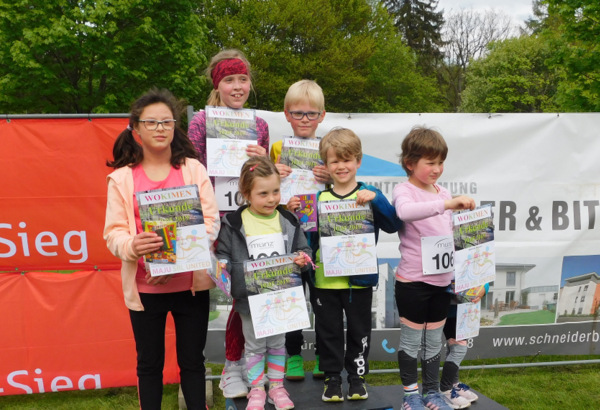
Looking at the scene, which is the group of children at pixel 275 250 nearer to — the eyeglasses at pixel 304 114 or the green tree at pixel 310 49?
the eyeglasses at pixel 304 114

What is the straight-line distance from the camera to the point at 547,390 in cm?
433

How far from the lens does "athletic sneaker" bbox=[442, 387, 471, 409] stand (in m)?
3.19

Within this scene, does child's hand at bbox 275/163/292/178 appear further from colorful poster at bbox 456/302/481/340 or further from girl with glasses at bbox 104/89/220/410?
colorful poster at bbox 456/302/481/340

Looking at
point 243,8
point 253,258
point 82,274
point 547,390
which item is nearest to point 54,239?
point 82,274

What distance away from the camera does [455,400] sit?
10.5 ft

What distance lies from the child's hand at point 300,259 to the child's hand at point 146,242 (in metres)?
0.73

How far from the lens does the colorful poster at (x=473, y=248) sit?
9.46 ft

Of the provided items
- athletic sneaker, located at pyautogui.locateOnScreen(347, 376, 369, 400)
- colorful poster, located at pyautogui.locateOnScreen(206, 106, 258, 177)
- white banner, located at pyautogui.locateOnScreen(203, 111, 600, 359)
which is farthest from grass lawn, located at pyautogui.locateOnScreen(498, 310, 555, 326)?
colorful poster, located at pyautogui.locateOnScreen(206, 106, 258, 177)

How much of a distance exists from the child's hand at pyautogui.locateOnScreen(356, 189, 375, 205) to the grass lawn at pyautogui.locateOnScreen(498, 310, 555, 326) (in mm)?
2377

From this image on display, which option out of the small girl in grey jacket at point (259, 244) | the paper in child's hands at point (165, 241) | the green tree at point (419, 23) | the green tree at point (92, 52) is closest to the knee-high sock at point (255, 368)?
the small girl in grey jacket at point (259, 244)

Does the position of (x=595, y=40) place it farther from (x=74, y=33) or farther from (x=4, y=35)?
(x=4, y=35)

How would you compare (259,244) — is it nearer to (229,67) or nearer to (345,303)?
(345,303)

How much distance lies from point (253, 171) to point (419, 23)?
4019cm

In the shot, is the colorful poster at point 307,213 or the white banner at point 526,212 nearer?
the colorful poster at point 307,213
